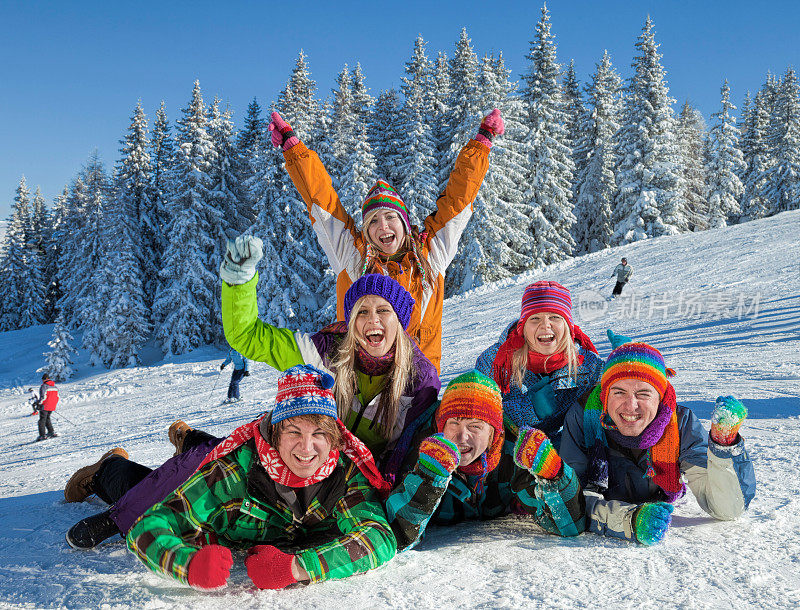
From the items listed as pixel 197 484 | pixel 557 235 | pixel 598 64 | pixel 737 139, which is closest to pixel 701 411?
pixel 197 484

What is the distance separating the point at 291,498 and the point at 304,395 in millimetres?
442

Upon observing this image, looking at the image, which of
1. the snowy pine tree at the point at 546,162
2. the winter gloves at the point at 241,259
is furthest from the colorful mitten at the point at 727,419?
the snowy pine tree at the point at 546,162

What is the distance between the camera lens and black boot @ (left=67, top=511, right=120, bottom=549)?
2.61 metres

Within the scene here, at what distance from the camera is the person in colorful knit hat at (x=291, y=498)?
2100 millimetres

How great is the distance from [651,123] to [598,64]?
24.9 ft

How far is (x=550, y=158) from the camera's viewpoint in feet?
93.7

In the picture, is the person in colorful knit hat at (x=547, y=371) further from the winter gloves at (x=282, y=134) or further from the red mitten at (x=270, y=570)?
the winter gloves at (x=282, y=134)

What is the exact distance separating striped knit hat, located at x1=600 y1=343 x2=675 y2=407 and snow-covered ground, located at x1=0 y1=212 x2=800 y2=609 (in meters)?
0.69

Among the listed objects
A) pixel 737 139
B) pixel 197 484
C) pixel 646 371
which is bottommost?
pixel 197 484

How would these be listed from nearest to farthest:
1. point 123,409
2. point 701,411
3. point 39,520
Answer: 1. point 39,520
2. point 701,411
3. point 123,409

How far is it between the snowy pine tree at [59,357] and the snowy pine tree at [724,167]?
121 feet

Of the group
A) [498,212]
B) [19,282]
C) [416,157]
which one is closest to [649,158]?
[498,212]

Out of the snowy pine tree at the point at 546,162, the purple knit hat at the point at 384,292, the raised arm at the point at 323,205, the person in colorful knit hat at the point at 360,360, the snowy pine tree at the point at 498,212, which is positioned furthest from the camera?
the snowy pine tree at the point at 546,162

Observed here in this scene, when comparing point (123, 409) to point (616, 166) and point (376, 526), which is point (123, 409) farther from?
point (616, 166)
